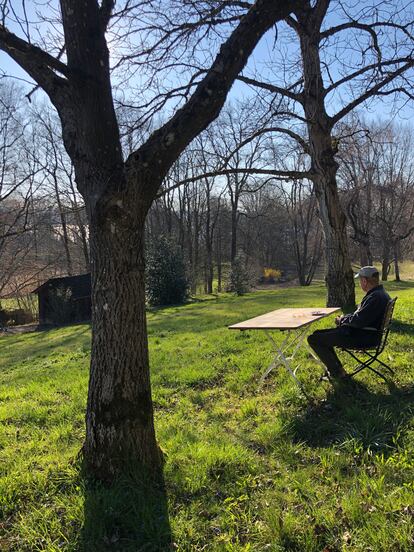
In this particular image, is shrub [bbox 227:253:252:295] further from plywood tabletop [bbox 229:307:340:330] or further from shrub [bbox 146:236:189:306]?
plywood tabletop [bbox 229:307:340:330]

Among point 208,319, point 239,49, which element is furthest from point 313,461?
point 208,319

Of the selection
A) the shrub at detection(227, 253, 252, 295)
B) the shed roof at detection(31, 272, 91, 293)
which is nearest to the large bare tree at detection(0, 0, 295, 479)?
the shrub at detection(227, 253, 252, 295)

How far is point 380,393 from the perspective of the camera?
4742 mm

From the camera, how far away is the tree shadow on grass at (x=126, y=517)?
2.74 m

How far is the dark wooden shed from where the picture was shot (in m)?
26.3

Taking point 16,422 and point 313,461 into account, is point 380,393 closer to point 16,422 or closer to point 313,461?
point 313,461

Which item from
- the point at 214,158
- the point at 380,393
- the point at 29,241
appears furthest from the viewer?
the point at 29,241

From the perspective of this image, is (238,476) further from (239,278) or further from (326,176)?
(239,278)

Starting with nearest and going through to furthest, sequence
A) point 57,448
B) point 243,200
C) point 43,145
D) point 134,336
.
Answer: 1. point 134,336
2. point 57,448
3. point 43,145
4. point 243,200

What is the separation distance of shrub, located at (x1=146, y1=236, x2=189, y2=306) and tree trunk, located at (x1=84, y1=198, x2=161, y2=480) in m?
21.0

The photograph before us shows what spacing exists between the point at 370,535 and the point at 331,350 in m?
2.72

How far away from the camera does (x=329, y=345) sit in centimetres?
501

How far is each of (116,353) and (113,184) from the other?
130 cm

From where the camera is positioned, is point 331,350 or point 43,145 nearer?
point 331,350
